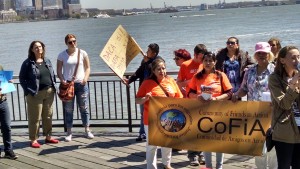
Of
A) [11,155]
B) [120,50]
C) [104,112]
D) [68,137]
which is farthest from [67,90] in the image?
[104,112]

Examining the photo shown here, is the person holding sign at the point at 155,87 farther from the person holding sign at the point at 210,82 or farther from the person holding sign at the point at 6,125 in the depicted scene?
the person holding sign at the point at 6,125

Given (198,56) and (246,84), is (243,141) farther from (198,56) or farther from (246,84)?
(198,56)

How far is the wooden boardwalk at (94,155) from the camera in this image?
6.20 metres

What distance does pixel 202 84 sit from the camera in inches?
210

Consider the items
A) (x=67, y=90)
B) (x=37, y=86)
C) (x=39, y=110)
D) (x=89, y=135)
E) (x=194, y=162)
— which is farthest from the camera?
(x=89, y=135)

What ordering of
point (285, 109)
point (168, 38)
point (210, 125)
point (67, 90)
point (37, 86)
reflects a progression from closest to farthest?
point (285, 109)
point (210, 125)
point (37, 86)
point (67, 90)
point (168, 38)

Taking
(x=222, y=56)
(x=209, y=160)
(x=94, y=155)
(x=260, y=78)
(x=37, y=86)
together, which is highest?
(x=222, y=56)

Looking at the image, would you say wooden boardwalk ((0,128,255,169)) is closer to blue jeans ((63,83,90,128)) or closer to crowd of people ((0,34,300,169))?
crowd of people ((0,34,300,169))

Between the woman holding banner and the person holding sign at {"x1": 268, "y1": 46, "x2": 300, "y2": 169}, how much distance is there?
0.77 meters

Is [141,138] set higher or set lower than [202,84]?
lower

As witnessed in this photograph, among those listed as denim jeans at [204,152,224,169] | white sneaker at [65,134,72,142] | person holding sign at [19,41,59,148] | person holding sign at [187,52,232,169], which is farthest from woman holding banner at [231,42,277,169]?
white sneaker at [65,134,72,142]

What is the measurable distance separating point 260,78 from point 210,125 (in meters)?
0.75

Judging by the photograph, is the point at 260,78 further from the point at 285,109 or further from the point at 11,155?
the point at 11,155

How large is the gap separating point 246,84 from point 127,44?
8.35ft
